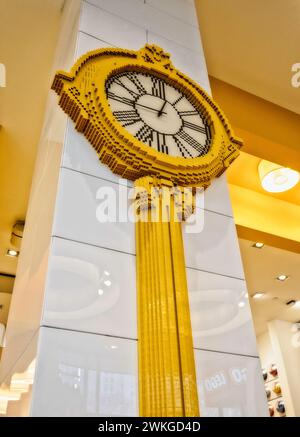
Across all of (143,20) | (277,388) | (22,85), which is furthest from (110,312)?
(277,388)

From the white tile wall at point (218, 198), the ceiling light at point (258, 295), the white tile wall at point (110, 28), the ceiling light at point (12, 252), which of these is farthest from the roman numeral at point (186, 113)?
the ceiling light at point (258, 295)

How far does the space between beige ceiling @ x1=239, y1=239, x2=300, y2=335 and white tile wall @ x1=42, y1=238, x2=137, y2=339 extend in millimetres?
2747

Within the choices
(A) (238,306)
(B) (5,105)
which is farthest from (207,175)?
(B) (5,105)

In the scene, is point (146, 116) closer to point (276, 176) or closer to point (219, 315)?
point (219, 315)

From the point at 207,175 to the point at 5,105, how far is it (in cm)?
180

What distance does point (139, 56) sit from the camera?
1.46 meters

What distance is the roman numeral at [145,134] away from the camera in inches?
48.0

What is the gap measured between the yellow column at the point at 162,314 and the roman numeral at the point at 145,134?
0.16m

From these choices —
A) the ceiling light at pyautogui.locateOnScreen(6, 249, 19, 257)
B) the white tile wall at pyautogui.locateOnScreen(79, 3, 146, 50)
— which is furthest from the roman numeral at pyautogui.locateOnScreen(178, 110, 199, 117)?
the ceiling light at pyautogui.locateOnScreen(6, 249, 19, 257)

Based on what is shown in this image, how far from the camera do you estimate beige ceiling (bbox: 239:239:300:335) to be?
3869 mm

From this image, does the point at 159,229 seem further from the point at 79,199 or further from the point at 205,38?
the point at 205,38

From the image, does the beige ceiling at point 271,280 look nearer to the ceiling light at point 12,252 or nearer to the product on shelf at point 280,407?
the product on shelf at point 280,407

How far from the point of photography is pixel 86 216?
1029 mm

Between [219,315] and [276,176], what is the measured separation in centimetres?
230
